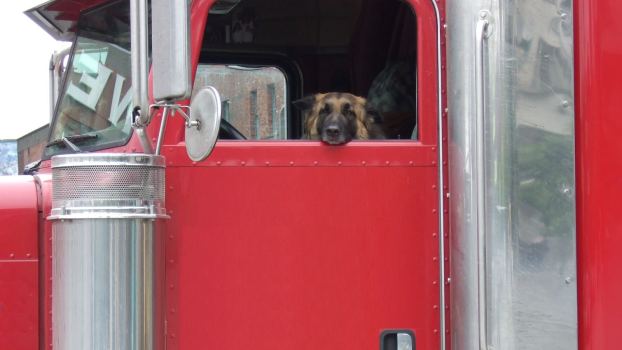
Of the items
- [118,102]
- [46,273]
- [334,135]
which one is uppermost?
[118,102]

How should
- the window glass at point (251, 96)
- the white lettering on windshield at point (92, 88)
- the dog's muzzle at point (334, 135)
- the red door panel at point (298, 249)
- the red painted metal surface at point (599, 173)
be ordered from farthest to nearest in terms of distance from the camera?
1. the window glass at point (251, 96)
2. the white lettering on windshield at point (92, 88)
3. the dog's muzzle at point (334, 135)
4. the red door panel at point (298, 249)
5. the red painted metal surface at point (599, 173)

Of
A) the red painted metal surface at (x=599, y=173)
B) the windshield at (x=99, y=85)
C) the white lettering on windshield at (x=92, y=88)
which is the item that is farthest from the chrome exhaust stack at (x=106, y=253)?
the red painted metal surface at (x=599, y=173)

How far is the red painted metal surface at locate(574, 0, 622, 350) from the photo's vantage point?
102 inches

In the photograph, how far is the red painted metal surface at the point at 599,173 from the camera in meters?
2.58

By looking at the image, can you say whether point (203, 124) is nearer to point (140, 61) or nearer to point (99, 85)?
point (140, 61)

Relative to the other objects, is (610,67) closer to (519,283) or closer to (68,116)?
(519,283)

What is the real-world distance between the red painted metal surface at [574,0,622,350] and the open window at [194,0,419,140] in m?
0.65

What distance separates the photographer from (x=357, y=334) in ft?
9.10

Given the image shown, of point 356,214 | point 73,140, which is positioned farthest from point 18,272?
point 356,214

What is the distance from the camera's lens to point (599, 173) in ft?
8.54

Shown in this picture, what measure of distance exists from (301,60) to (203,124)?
2064 mm

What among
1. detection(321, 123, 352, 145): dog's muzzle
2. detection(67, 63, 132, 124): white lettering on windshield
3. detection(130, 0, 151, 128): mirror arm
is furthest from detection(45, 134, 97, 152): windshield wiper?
detection(321, 123, 352, 145): dog's muzzle

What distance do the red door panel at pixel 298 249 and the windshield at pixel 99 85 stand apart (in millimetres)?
370

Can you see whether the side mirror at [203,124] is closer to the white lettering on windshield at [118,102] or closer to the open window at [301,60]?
the white lettering on windshield at [118,102]
